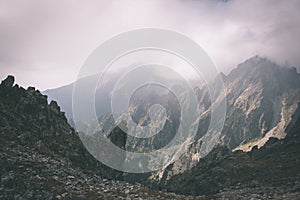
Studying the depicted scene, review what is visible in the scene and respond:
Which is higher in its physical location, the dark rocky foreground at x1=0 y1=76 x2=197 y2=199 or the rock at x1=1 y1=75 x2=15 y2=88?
the rock at x1=1 y1=75 x2=15 y2=88

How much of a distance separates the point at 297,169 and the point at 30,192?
13357 centimetres

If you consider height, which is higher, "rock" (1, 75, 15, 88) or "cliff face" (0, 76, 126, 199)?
"rock" (1, 75, 15, 88)

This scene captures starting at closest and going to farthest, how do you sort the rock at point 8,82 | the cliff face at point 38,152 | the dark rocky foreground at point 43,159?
the dark rocky foreground at point 43,159
the cliff face at point 38,152
the rock at point 8,82

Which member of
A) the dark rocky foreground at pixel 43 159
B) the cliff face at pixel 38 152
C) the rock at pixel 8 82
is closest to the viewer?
the dark rocky foreground at pixel 43 159

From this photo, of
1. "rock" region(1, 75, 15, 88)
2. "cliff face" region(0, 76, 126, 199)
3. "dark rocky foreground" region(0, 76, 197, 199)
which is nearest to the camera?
"dark rocky foreground" region(0, 76, 197, 199)

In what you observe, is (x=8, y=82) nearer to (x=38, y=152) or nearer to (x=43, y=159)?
(x=38, y=152)

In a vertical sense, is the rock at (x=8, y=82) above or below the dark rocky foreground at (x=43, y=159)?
above

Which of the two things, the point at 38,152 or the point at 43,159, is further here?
the point at 38,152

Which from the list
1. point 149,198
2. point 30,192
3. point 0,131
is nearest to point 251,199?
point 149,198

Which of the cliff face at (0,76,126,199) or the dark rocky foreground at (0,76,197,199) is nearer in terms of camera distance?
the dark rocky foreground at (0,76,197,199)

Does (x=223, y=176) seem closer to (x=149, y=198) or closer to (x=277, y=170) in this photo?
(x=277, y=170)

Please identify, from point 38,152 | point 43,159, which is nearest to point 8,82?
point 38,152

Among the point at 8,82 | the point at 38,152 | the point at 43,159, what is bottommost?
the point at 43,159

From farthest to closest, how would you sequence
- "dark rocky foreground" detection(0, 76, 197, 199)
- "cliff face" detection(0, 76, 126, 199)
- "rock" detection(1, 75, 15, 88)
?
"rock" detection(1, 75, 15, 88)
"cliff face" detection(0, 76, 126, 199)
"dark rocky foreground" detection(0, 76, 197, 199)
